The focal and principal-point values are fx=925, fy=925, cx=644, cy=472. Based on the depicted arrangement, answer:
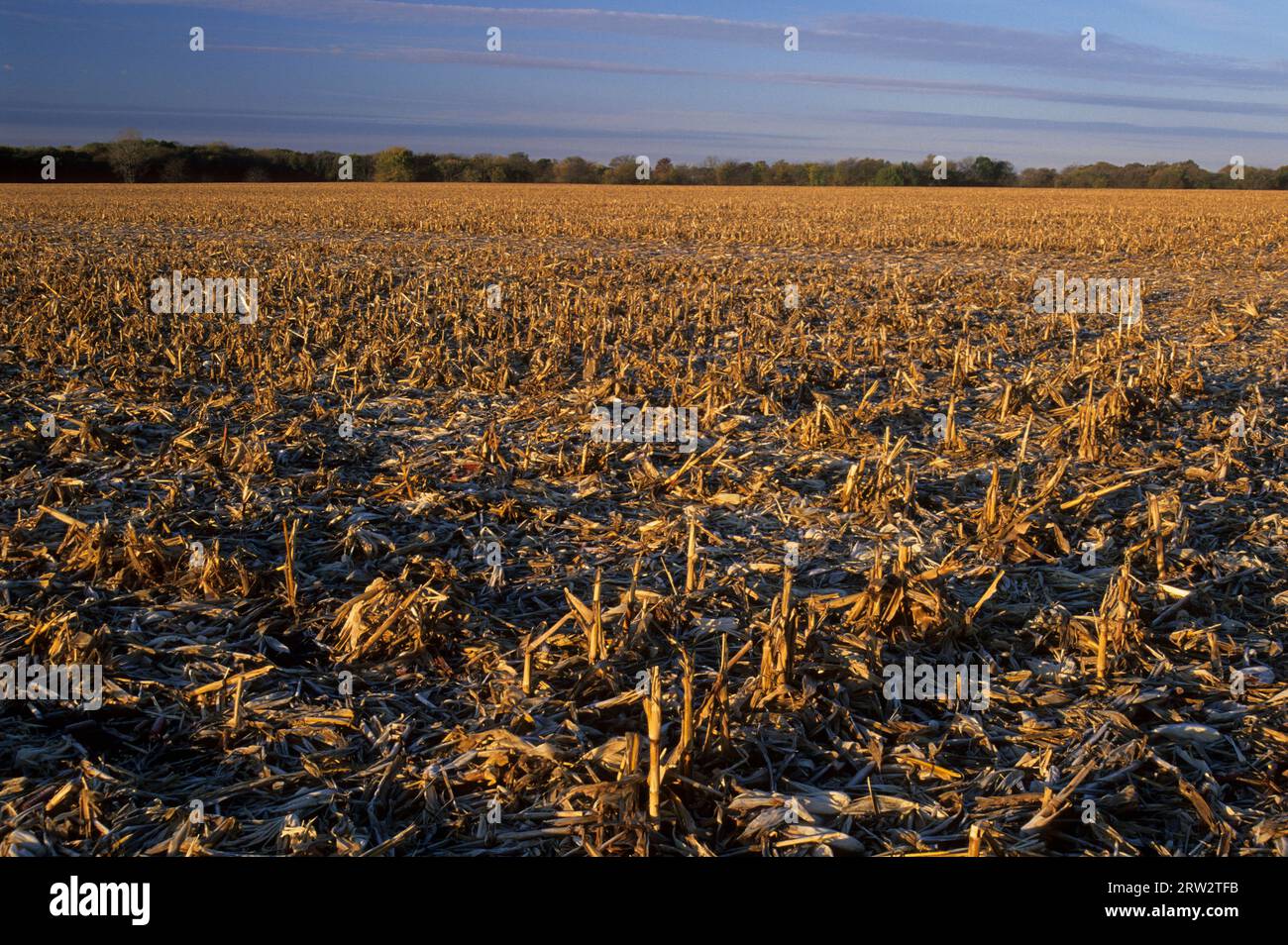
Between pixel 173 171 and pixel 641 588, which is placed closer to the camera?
pixel 641 588

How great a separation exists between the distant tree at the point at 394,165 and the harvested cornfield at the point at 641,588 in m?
75.7

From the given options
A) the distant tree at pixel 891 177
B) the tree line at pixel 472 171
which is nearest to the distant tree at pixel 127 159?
the tree line at pixel 472 171

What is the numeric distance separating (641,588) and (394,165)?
8713cm

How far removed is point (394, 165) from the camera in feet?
276

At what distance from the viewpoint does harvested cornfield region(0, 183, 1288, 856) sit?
3.43 m

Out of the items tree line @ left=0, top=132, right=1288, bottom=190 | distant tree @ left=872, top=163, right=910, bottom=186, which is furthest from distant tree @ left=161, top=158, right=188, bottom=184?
distant tree @ left=872, top=163, right=910, bottom=186

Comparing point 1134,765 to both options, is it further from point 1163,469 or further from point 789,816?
point 1163,469

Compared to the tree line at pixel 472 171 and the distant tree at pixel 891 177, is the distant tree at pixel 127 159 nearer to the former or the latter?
the tree line at pixel 472 171

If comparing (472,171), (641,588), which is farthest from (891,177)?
(641,588)

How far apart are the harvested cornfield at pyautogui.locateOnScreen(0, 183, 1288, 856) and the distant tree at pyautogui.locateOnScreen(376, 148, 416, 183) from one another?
7574cm

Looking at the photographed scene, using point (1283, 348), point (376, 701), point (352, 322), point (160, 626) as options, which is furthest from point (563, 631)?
point (1283, 348)

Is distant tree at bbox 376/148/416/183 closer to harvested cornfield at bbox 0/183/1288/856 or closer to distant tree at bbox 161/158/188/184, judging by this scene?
distant tree at bbox 161/158/188/184

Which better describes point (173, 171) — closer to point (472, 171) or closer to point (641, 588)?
point (472, 171)

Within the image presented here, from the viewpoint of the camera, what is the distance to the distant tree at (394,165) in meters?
82.5
